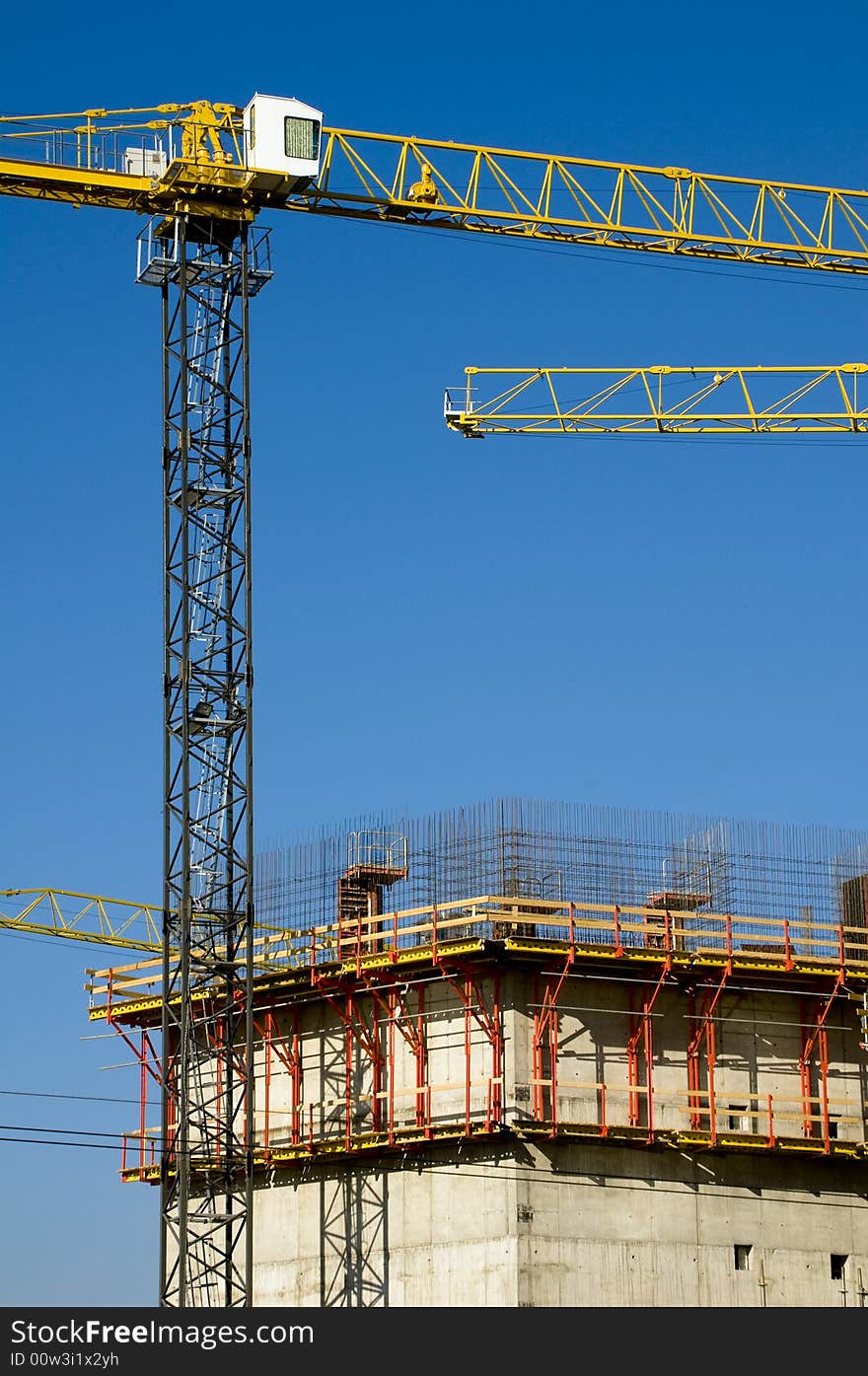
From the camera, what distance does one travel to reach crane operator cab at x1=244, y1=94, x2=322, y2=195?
73.2 metres

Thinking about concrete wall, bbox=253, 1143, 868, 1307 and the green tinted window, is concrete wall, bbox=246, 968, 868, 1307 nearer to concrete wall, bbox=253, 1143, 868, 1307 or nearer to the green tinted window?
concrete wall, bbox=253, 1143, 868, 1307

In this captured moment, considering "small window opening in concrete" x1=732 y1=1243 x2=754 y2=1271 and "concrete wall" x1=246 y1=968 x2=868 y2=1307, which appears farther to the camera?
"small window opening in concrete" x1=732 y1=1243 x2=754 y2=1271

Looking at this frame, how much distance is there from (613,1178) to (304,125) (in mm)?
32344

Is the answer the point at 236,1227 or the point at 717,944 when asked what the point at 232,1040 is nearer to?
the point at 236,1227

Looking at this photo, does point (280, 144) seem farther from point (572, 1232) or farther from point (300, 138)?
point (572, 1232)

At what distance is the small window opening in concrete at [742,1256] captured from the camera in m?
66.5

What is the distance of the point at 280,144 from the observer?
242 feet

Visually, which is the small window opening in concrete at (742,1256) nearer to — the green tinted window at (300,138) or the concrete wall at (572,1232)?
the concrete wall at (572,1232)

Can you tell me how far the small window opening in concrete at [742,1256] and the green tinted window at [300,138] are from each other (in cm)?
3402

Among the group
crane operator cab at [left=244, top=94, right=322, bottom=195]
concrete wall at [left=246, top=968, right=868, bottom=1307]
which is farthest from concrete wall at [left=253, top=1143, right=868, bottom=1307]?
crane operator cab at [left=244, top=94, right=322, bottom=195]

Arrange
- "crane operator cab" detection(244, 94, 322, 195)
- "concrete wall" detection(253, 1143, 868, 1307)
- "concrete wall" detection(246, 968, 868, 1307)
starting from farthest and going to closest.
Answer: "crane operator cab" detection(244, 94, 322, 195) → "concrete wall" detection(246, 968, 868, 1307) → "concrete wall" detection(253, 1143, 868, 1307)

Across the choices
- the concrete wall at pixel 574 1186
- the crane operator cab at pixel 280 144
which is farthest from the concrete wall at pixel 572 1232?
the crane operator cab at pixel 280 144

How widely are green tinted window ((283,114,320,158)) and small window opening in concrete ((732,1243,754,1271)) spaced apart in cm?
3402

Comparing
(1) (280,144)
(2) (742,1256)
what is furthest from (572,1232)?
(1) (280,144)
